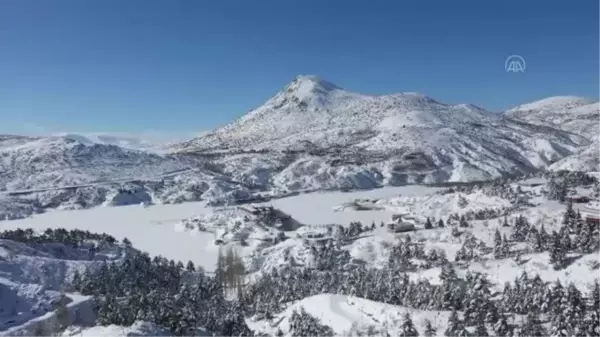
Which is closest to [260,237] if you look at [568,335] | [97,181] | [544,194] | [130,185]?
[544,194]

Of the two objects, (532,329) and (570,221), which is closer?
(532,329)

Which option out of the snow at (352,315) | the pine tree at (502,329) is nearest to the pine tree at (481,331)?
the pine tree at (502,329)

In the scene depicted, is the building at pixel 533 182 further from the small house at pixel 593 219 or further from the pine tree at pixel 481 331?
the pine tree at pixel 481 331

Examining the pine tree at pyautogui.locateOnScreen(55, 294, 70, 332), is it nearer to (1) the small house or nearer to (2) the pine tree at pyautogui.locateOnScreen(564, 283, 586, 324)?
(2) the pine tree at pyautogui.locateOnScreen(564, 283, 586, 324)

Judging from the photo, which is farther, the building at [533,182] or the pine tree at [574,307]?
the building at [533,182]

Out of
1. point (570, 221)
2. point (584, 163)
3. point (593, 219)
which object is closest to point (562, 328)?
point (570, 221)

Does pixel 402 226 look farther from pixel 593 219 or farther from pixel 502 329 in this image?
pixel 502 329

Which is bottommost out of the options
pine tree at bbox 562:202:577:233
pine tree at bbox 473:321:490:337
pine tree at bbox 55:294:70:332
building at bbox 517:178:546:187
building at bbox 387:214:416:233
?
pine tree at bbox 55:294:70:332

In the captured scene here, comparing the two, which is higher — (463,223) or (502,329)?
(463,223)

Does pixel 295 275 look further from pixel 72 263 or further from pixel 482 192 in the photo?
pixel 482 192

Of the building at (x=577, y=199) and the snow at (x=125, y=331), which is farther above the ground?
the building at (x=577, y=199)

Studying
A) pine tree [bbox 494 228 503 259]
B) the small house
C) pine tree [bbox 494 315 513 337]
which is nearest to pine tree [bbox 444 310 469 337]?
pine tree [bbox 494 315 513 337]
